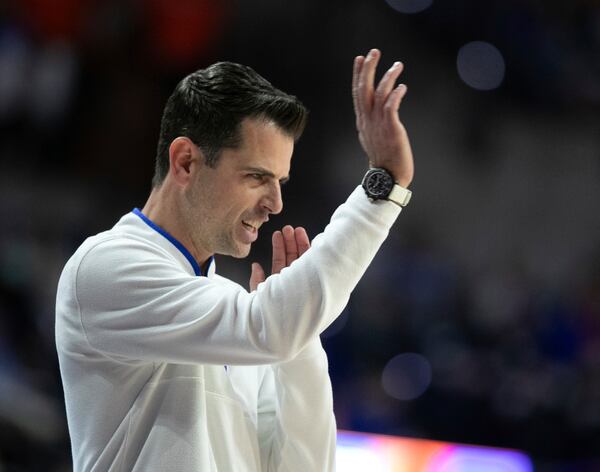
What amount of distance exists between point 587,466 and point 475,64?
295 cm

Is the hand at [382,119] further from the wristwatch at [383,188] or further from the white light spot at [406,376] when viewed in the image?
the white light spot at [406,376]

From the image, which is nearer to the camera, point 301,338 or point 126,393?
point 301,338

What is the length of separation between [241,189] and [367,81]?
36 centimetres

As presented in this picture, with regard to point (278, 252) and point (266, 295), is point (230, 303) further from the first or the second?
point (278, 252)

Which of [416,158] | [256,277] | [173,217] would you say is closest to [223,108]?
[173,217]

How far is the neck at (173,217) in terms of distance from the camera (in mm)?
1894

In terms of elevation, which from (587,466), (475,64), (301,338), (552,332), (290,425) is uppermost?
(475,64)

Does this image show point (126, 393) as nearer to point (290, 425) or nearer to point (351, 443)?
point (290, 425)

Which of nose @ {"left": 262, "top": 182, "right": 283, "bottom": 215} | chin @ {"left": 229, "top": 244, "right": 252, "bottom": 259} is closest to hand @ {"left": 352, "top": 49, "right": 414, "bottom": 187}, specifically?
nose @ {"left": 262, "top": 182, "right": 283, "bottom": 215}

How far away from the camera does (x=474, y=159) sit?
20.7ft

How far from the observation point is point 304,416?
1851 millimetres

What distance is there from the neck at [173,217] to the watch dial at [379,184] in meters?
0.45

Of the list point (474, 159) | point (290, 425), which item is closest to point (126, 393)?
point (290, 425)

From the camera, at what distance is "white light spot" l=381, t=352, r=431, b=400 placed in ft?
17.4
